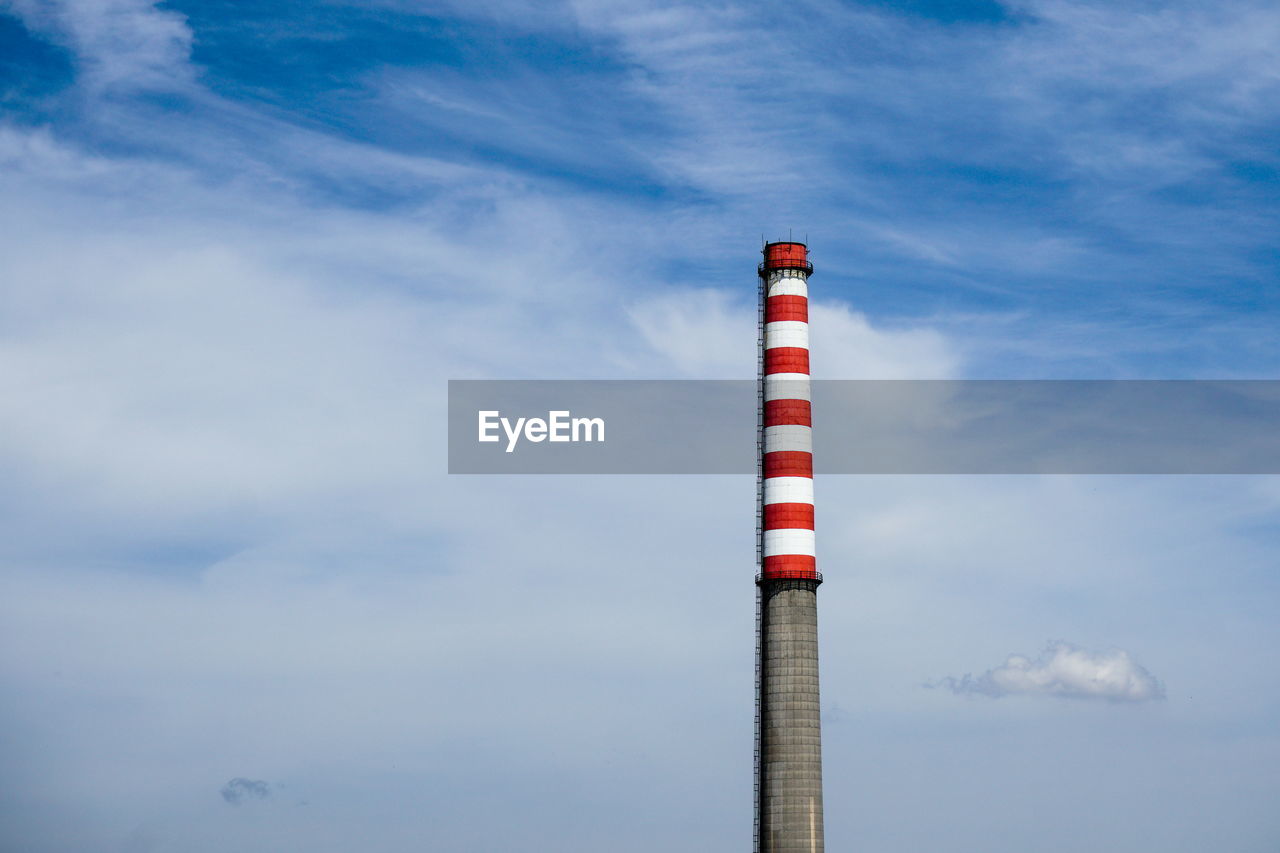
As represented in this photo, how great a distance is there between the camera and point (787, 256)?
7325 centimetres

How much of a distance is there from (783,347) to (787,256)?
4.60m

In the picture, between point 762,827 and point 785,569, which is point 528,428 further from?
point 762,827

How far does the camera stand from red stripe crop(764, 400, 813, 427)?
70.2m

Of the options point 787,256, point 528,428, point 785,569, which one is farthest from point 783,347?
point 528,428

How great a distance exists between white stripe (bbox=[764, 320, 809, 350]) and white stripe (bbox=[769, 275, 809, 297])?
56.8 inches

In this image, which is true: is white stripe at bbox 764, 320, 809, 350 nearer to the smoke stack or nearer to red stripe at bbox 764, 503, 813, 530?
the smoke stack

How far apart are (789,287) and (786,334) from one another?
2.47 metres

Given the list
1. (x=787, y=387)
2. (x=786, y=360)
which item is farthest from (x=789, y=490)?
(x=786, y=360)

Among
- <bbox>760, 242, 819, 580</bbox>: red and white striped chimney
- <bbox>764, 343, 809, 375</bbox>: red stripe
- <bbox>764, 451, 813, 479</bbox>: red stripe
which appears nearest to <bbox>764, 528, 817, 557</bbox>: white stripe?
<bbox>760, 242, 819, 580</bbox>: red and white striped chimney

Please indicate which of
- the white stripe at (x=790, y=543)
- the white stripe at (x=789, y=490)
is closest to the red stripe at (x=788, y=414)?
the white stripe at (x=789, y=490)

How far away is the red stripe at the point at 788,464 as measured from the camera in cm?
6962

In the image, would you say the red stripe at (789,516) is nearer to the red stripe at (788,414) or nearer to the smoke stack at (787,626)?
the smoke stack at (787,626)

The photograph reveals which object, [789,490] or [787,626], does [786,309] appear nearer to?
[789,490]

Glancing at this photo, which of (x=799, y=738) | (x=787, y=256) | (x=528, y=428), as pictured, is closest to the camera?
(x=528, y=428)
